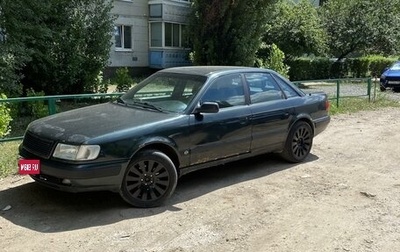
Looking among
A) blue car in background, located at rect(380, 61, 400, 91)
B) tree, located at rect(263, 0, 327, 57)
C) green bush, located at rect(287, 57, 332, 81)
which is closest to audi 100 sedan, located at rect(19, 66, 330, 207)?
blue car in background, located at rect(380, 61, 400, 91)

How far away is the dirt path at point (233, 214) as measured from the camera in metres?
3.69

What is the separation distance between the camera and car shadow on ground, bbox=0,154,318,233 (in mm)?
4062

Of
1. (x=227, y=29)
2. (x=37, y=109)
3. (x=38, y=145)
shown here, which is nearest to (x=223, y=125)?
(x=38, y=145)

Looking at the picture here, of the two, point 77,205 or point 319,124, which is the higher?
point 319,124

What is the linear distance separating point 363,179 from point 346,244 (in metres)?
2.06

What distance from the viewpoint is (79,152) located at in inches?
159

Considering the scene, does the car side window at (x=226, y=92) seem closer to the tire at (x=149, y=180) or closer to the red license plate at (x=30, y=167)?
the tire at (x=149, y=180)

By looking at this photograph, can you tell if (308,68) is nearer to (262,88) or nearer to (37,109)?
(37,109)

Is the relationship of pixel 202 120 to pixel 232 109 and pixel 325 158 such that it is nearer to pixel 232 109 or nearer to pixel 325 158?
pixel 232 109

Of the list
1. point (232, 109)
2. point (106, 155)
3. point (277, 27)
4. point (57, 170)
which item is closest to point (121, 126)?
point (106, 155)

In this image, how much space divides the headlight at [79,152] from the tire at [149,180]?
16.0 inches

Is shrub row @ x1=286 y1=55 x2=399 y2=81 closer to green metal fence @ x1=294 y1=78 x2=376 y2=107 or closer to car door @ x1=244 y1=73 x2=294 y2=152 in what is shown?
green metal fence @ x1=294 y1=78 x2=376 y2=107

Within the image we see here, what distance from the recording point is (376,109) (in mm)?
11898

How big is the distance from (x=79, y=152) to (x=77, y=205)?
747 millimetres
